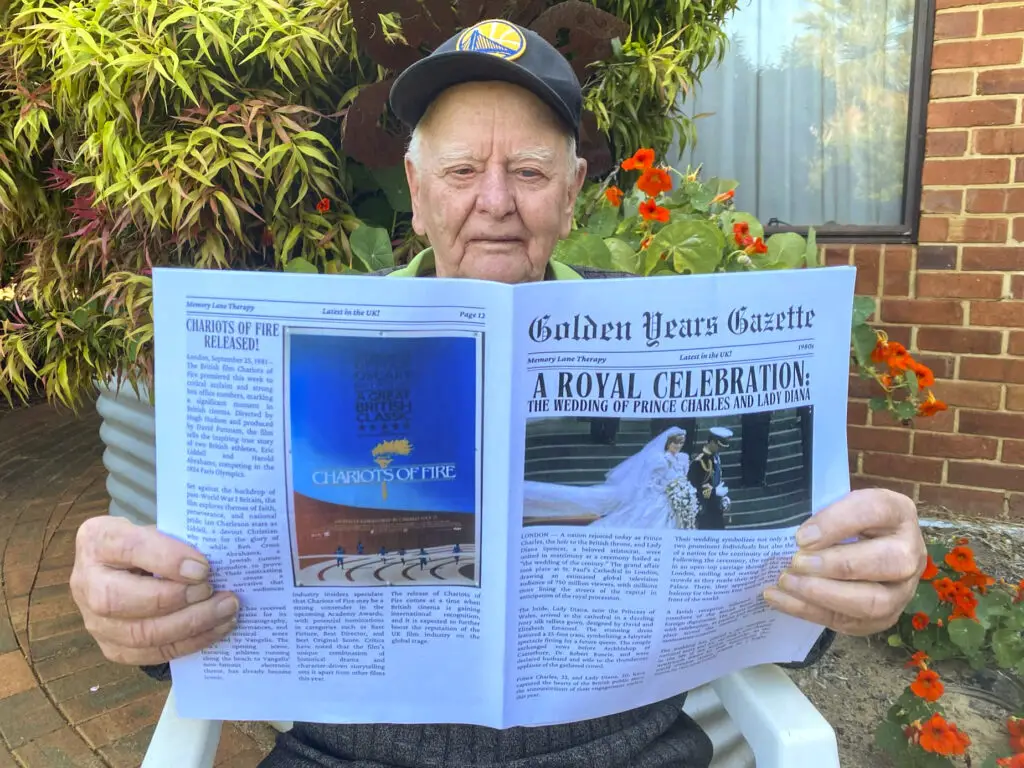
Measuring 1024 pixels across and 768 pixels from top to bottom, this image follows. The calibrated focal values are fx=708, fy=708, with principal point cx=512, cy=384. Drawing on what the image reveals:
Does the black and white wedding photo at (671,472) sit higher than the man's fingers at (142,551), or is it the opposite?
the black and white wedding photo at (671,472)

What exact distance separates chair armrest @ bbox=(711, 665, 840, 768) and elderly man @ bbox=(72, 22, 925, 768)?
0.39 ft

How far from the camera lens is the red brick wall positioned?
2.38m

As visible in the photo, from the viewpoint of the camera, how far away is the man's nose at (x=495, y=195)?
3.59 feet

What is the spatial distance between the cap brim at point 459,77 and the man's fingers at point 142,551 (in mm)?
739

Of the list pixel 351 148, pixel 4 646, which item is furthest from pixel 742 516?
pixel 4 646

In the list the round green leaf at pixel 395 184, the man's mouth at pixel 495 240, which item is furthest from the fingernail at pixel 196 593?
the round green leaf at pixel 395 184

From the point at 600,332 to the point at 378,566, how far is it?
1.20 ft

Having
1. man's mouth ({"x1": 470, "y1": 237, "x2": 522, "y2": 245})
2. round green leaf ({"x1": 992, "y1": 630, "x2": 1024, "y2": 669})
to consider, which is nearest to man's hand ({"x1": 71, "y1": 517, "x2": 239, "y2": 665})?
man's mouth ({"x1": 470, "y1": 237, "x2": 522, "y2": 245})

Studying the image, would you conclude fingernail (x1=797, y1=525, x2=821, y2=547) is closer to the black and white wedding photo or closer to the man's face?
the black and white wedding photo

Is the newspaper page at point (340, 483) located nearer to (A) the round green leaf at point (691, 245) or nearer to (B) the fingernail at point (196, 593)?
(B) the fingernail at point (196, 593)

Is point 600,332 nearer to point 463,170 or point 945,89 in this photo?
point 463,170

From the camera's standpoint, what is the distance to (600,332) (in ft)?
2.60

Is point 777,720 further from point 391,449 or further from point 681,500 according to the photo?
point 391,449

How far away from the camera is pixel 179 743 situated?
3.08 feet
